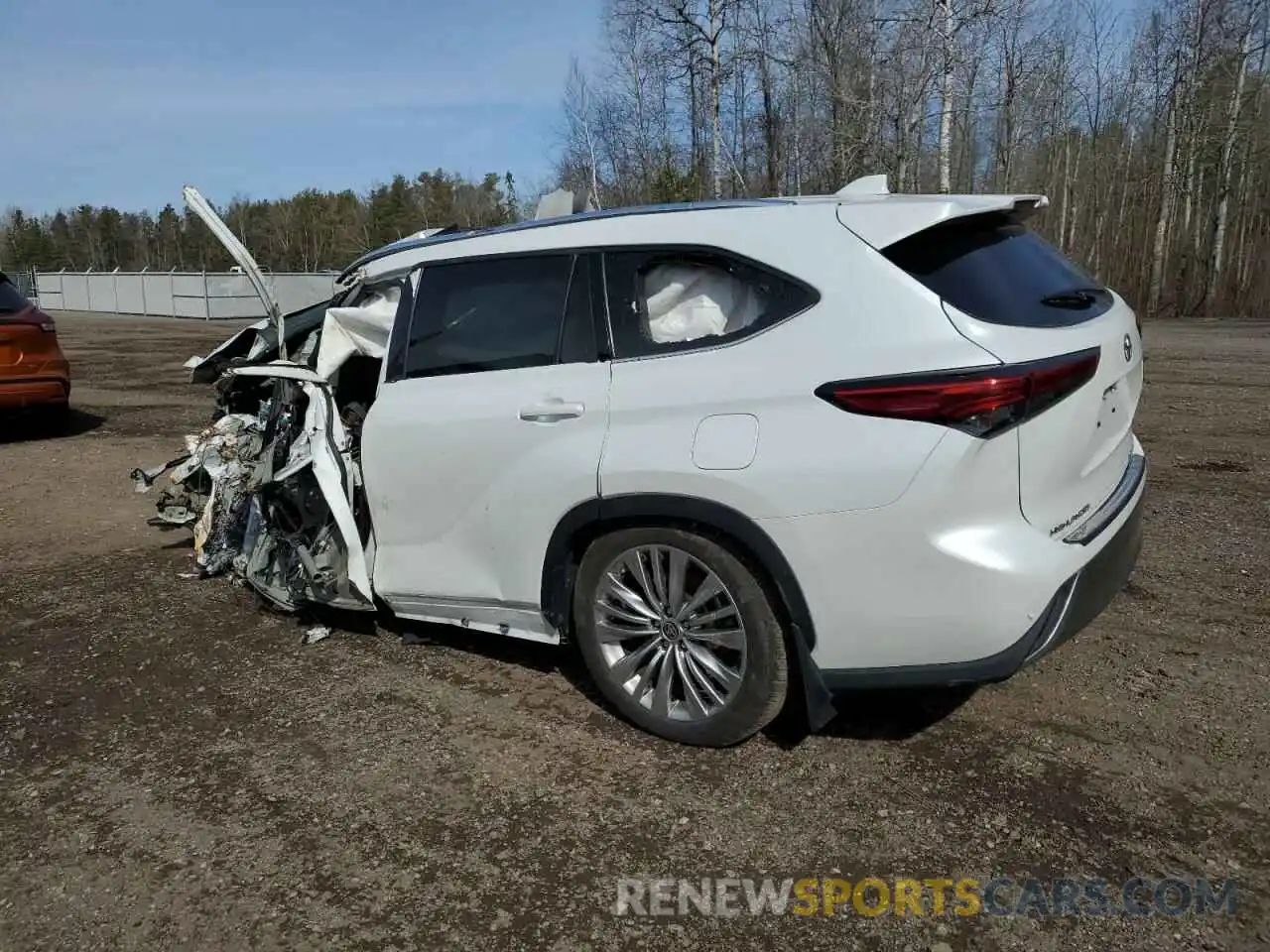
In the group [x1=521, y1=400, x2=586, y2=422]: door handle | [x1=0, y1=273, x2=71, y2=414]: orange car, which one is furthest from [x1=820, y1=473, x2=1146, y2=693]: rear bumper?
[x1=0, y1=273, x2=71, y2=414]: orange car

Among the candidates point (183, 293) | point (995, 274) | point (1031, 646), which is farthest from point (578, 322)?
point (183, 293)

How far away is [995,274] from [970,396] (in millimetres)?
600

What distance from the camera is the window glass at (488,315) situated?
356 cm

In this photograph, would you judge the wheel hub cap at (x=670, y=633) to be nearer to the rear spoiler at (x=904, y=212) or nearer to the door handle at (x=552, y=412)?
the door handle at (x=552, y=412)

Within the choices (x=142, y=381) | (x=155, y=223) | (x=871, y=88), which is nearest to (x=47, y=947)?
(x=142, y=381)

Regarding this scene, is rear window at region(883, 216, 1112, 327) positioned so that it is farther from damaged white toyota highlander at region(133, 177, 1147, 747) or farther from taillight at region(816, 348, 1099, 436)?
taillight at region(816, 348, 1099, 436)

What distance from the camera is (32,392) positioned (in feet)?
29.2

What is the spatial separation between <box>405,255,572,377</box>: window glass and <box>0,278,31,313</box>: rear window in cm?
688

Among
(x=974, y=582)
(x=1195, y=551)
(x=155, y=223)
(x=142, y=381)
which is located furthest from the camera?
(x=155, y=223)

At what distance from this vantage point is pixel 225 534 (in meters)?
5.37

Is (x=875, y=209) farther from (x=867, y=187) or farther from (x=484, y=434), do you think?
(x=484, y=434)

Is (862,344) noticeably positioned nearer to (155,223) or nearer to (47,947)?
(47,947)

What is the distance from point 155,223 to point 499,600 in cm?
8637

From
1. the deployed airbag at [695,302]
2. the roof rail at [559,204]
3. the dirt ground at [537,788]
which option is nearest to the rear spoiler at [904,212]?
the deployed airbag at [695,302]
